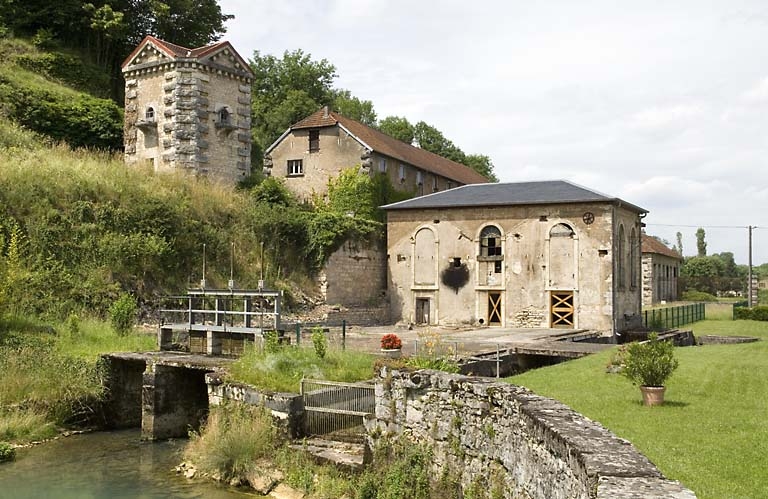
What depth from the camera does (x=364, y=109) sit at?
66125 mm

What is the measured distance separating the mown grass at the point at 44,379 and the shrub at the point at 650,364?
1243cm

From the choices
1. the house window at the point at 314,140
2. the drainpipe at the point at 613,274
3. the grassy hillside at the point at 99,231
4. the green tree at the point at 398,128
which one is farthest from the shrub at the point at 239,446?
the green tree at the point at 398,128

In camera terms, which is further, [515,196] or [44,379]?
[515,196]

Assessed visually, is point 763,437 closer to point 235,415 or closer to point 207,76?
point 235,415

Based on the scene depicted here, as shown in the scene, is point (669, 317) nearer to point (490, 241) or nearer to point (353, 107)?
point (490, 241)

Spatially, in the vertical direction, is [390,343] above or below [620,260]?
below

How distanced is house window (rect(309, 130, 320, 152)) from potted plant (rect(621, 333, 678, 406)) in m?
28.0

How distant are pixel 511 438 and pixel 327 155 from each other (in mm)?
31094

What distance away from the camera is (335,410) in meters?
12.9

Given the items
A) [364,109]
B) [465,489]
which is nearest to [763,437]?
[465,489]

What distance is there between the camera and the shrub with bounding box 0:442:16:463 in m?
13.8

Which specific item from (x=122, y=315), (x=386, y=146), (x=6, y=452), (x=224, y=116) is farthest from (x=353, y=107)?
(x=6, y=452)

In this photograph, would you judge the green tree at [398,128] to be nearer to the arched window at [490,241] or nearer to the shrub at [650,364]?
the arched window at [490,241]

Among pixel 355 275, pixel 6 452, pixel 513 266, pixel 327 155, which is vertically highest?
pixel 327 155
